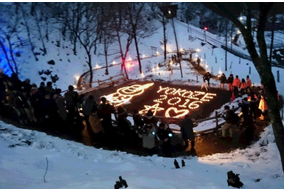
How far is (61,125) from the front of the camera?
41.1 ft

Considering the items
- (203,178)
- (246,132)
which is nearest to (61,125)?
(203,178)

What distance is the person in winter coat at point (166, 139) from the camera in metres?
10.1

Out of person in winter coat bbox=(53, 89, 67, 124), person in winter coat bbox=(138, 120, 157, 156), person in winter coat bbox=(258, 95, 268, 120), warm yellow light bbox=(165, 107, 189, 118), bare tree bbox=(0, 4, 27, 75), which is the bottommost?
warm yellow light bbox=(165, 107, 189, 118)

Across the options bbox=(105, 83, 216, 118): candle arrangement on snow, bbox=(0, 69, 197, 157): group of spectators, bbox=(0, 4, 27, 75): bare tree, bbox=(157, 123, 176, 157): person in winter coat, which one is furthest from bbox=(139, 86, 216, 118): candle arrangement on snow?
bbox=(0, 4, 27, 75): bare tree

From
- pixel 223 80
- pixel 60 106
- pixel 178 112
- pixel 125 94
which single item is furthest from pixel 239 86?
pixel 60 106

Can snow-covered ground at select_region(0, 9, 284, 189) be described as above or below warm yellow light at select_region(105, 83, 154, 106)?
above

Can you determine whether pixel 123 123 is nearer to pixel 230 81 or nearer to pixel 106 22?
pixel 230 81

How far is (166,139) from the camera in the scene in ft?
33.4

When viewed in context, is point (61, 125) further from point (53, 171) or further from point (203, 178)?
point (203, 178)

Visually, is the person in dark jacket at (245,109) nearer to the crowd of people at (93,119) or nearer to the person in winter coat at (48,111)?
the crowd of people at (93,119)

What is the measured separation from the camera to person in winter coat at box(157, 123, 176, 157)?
10.1 m

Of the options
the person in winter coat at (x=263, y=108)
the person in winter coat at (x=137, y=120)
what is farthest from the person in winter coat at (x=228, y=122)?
the person in winter coat at (x=137, y=120)

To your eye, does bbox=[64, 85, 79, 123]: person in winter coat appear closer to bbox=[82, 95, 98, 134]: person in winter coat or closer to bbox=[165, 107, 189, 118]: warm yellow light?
bbox=[82, 95, 98, 134]: person in winter coat

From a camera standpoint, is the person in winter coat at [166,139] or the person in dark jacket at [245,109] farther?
the person in dark jacket at [245,109]
